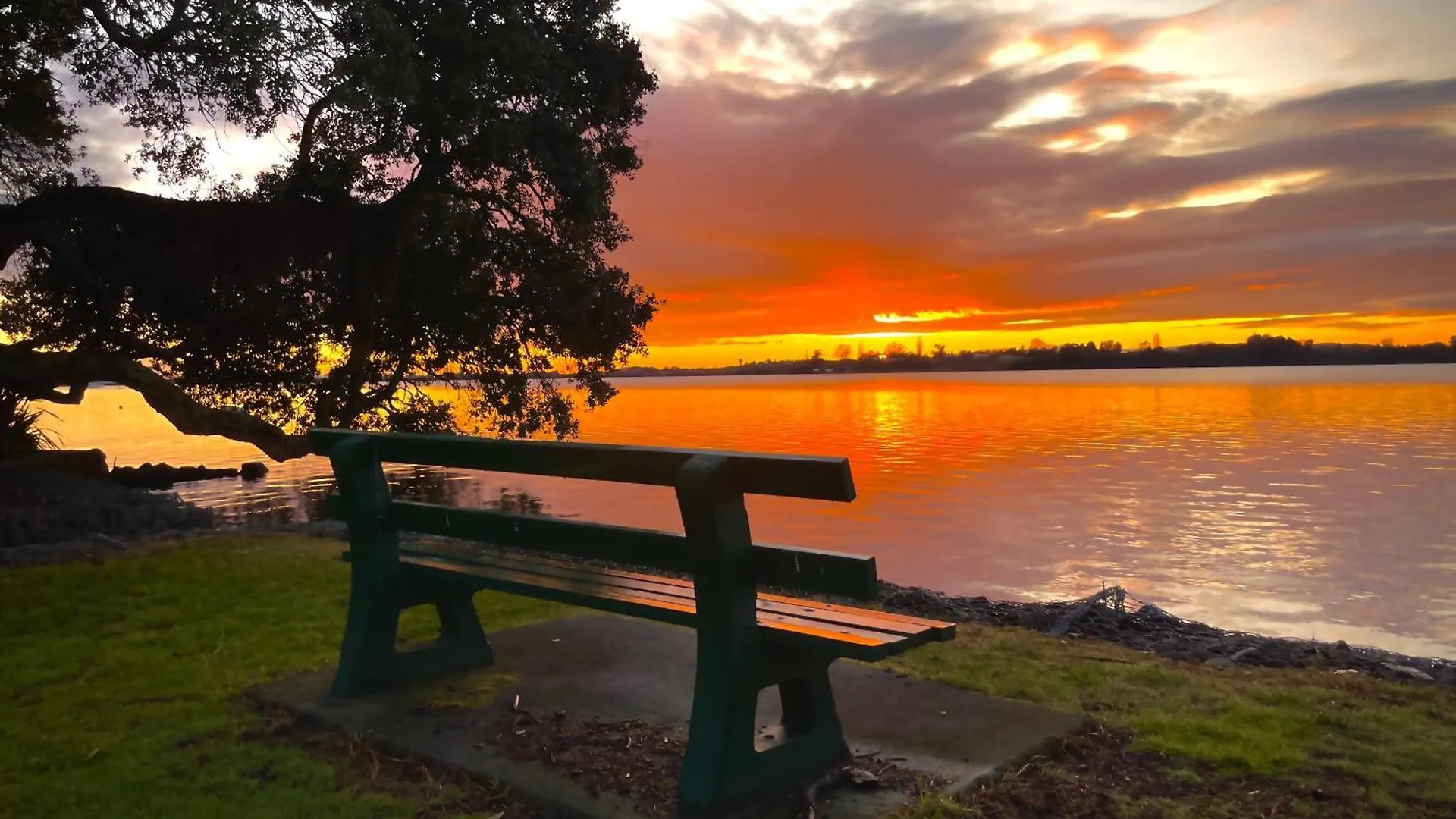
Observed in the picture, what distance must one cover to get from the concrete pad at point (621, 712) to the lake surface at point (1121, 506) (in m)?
6.90

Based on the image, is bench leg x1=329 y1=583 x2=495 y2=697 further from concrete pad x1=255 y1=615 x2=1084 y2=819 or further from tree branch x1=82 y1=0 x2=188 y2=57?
tree branch x1=82 y1=0 x2=188 y2=57

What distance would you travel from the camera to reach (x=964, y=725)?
13.2ft

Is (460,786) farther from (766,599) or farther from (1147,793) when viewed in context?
(1147,793)

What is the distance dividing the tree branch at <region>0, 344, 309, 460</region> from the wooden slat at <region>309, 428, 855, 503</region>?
6.51 m

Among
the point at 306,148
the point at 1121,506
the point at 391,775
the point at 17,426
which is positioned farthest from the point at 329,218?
the point at 1121,506

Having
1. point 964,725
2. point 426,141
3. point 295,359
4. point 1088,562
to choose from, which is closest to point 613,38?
point 426,141

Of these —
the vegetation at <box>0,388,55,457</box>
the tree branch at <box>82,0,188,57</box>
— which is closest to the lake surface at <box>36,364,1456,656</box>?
the vegetation at <box>0,388,55,457</box>

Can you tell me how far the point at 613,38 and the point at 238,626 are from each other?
875 cm

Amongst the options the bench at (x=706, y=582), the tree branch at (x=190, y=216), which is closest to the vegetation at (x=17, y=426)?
the tree branch at (x=190, y=216)

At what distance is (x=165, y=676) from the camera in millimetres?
5145

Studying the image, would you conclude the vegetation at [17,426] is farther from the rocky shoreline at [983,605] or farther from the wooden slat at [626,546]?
the wooden slat at [626,546]

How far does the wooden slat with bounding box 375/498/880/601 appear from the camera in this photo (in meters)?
2.99

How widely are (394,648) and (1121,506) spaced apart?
1769 cm

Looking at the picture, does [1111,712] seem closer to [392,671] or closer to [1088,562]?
[392,671]
